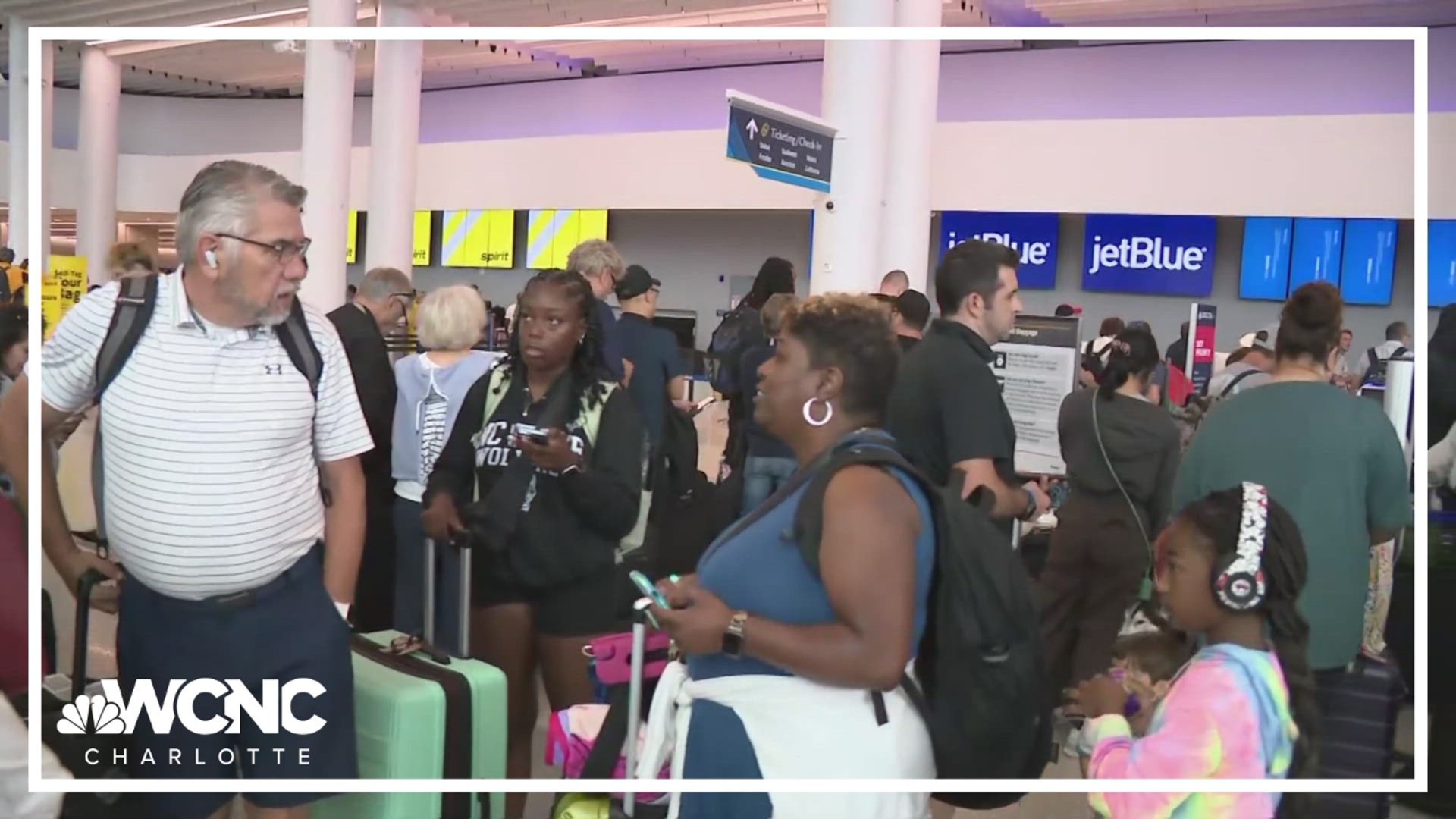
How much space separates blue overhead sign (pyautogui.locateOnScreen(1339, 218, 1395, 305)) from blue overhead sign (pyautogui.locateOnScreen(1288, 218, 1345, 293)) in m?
0.06

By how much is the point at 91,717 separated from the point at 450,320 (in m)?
1.73

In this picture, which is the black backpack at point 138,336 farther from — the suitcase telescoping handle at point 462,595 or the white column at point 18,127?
the white column at point 18,127

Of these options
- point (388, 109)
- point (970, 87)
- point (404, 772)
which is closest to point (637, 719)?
point (404, 772)

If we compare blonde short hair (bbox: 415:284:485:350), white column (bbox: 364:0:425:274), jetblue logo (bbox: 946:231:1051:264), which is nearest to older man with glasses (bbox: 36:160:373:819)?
blonde short hair (bbox: 415:284:485:350)

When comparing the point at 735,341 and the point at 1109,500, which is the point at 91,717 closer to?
the point at 735,341

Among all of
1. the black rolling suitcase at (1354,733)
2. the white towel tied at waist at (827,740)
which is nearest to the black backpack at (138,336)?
the white towel tied at waist at (827,740)

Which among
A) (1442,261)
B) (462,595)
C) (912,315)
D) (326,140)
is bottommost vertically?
(462,595)

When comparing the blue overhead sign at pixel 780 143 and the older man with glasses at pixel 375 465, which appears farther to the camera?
the blue overhead sign at pixel 780 143

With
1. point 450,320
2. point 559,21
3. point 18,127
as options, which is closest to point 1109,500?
point 450,320

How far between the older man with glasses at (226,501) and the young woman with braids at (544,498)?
578 millimetres

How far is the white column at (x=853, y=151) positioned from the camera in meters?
7.11

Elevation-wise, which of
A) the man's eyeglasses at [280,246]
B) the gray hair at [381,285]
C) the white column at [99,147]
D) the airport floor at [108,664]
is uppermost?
the white column at [99,147]

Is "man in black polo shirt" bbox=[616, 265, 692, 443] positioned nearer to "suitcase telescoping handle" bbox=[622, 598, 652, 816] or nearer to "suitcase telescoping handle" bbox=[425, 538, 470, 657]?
"suitcase telescoping handle" bbox=[425, 538, 470, 657]

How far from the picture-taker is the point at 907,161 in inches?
331
